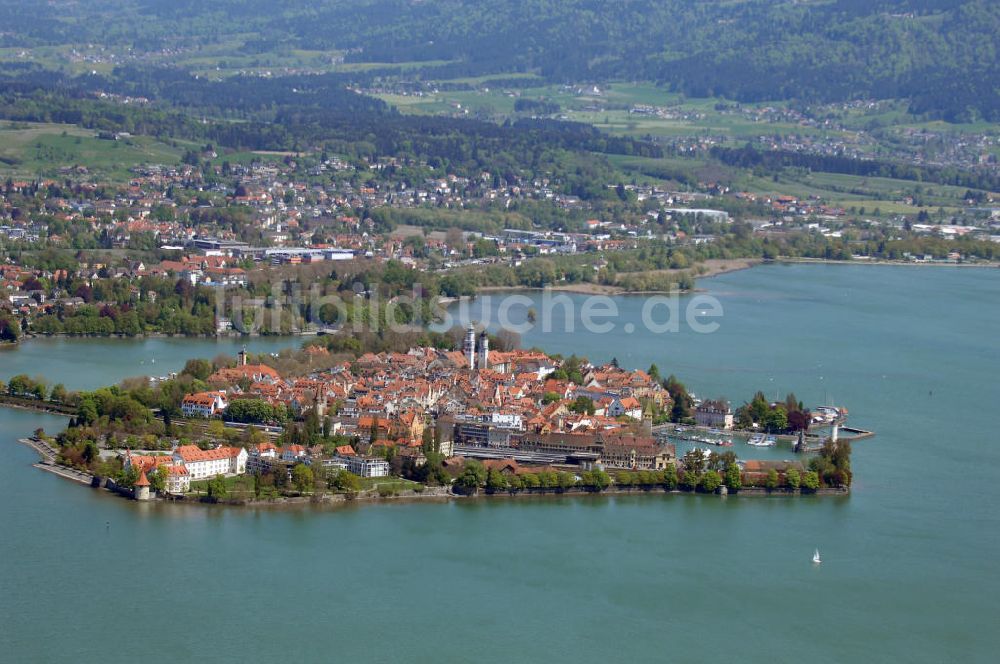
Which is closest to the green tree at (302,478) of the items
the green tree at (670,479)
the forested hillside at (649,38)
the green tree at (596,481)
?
the green tree at (596,481)

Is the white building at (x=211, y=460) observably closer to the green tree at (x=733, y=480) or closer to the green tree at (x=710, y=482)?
the green tree at (x=710, y=482)

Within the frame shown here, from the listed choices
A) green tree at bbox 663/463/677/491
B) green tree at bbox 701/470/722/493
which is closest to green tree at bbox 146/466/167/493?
green tree at bbox 663/463/677/491

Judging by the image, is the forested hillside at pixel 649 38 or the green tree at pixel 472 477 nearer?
the green tree at pixel 472 477

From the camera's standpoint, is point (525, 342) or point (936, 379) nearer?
point (936, 379)

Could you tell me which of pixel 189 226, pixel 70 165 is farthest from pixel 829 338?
pixel 70 165

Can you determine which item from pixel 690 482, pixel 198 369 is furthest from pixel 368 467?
pixel 198 369

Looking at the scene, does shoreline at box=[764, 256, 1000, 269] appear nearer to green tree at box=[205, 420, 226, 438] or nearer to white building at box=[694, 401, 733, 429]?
white building at box=[694, 401, 733, 429]

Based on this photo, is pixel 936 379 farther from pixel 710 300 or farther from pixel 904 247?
pixel 904 247
